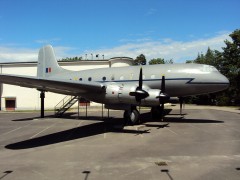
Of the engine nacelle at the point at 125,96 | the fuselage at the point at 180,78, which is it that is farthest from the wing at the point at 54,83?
the fuselage at the point at 180,78

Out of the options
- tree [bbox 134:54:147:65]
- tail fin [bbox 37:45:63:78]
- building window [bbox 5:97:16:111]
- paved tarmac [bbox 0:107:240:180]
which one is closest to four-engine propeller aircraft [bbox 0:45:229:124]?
tail fin [bbox 37:45:63:78]

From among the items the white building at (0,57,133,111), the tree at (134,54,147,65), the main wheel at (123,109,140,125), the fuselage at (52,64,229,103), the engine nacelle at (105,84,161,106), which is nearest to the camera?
the engine nacelle at (105,84,161,106)

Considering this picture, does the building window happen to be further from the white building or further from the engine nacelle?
the engine nacelle

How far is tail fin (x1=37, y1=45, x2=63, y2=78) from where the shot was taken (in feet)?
106

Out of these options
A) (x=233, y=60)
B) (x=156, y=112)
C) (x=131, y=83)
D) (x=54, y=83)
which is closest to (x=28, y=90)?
(x=131, y=83)

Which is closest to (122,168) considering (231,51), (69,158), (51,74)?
(69,158)

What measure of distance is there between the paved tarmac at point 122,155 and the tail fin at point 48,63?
44.1 ft

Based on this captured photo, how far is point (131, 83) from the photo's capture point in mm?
25516

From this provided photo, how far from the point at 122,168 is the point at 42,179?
10.3 ft

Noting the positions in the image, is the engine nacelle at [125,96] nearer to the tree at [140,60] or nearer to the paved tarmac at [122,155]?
the paved tarmac at [122,155]

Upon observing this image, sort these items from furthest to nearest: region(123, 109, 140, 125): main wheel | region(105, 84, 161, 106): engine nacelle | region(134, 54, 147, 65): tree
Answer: region(134, 54, 147, 65): tree < region(123, 109, 140, 125): main wheel < region(105, 84, 161, 106): engine nacelle

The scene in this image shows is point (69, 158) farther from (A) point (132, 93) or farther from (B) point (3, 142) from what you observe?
(A) point (132, 93)

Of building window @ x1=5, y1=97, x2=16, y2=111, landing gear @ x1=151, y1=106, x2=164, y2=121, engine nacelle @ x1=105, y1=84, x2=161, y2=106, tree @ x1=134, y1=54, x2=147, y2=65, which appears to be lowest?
building window @ x1=5, y1=97, x2=16, y2=111

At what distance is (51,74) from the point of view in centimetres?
3231
